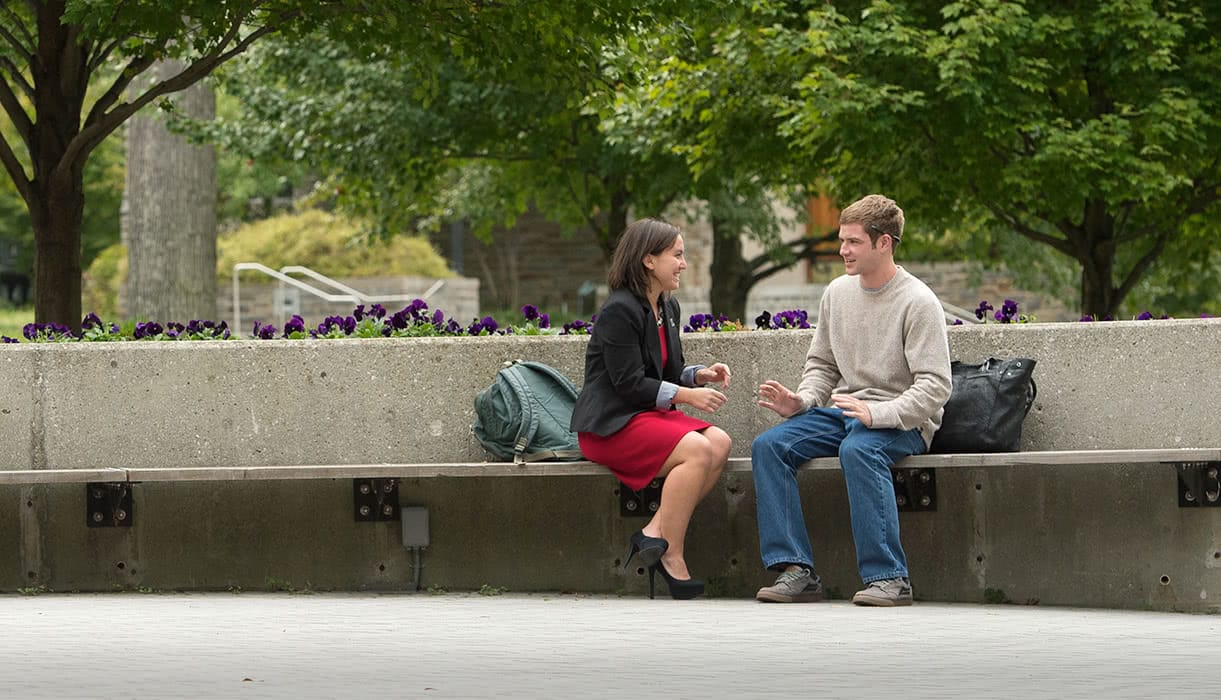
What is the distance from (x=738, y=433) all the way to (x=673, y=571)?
30.4 inches

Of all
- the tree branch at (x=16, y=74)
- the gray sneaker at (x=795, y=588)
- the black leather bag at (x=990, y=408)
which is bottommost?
the gray sneaker at (x=795, y=588)

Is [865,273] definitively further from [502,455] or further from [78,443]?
[78,443]

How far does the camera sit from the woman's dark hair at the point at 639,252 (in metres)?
7.49

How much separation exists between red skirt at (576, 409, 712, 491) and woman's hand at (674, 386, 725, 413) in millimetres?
140

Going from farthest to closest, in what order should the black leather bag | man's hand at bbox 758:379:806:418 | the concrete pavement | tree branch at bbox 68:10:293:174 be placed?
tree branch at bbox 68:10:293:174 < the black leather bag < man's hand at bbox 758:379:806:418 < the concrete pavement

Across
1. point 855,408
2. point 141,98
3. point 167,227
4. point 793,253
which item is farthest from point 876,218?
point 793,253

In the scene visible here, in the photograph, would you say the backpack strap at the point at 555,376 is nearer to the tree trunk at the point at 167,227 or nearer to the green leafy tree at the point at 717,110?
the green leafy tree at the point at 717,110

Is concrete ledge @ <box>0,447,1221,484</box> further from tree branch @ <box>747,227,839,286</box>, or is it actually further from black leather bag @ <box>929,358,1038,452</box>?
tree branch @ <box>747,227,839,286</box>

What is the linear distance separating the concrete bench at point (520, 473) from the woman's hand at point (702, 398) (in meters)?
0.37

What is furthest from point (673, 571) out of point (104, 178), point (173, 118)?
point (104, 178)

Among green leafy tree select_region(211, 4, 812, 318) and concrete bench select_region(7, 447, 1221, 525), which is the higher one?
green leafy tree select_region(211, 4, 812, 318)

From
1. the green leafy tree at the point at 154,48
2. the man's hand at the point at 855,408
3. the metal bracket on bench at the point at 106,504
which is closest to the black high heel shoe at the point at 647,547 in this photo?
the man's hand at the point at 855,408

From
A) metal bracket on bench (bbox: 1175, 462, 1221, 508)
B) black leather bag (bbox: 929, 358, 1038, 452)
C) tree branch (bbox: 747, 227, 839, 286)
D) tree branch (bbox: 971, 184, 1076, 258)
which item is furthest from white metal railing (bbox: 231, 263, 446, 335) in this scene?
metal bracket on bench (bbox: 1175, 462, 1221, 508)

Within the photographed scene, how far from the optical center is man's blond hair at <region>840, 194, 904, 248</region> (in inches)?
290
